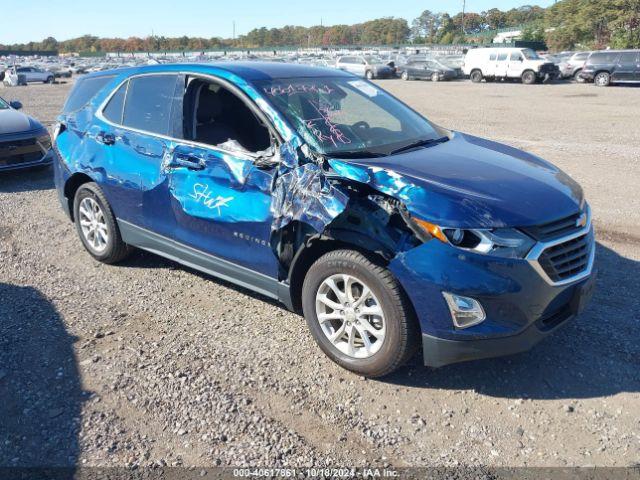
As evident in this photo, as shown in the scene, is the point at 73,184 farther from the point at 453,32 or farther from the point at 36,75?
the point at 453,32

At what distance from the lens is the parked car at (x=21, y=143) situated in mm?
8484

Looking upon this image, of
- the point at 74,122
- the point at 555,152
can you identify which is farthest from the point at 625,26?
the point at 74,122

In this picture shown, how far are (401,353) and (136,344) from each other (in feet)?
6.24

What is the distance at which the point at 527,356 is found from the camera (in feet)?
12.2

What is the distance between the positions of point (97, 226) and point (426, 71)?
1315 inches

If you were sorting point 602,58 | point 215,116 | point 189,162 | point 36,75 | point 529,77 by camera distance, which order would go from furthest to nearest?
point 36,75 → point 529,77 → point 602,58 → point 215,116 → point 189,162

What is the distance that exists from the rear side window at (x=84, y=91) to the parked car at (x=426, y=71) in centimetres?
3217

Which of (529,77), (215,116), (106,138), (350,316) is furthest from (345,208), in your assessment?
(529,77)

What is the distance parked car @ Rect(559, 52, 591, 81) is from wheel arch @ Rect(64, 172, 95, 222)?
30.2 meters

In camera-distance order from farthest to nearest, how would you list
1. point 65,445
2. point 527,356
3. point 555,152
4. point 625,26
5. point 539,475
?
point 625,26, point 555,152, point 527,356, point 65,445, point 539,475

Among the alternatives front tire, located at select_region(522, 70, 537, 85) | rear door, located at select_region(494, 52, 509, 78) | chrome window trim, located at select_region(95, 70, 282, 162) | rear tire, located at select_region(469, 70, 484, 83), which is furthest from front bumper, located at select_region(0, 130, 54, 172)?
rear tire, located at select_region(469, 70, 484, 83)

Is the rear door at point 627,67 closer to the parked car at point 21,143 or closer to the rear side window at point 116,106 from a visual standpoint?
the parked car at point 21,143

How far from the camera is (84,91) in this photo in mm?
5469

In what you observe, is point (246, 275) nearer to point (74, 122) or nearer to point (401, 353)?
point (401, 353)
